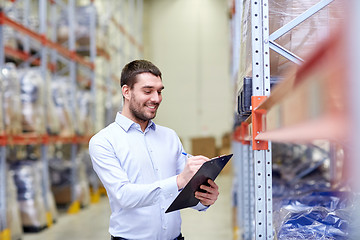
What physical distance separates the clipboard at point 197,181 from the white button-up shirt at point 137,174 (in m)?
0.07

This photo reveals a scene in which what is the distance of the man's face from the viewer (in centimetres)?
223

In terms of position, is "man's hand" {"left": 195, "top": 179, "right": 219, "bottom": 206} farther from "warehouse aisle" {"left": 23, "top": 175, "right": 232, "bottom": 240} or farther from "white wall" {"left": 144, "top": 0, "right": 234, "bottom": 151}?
"white wall" {"left": 144, "top": 0, "right": 234, "bottom": 151}

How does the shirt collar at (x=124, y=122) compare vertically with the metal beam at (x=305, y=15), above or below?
below

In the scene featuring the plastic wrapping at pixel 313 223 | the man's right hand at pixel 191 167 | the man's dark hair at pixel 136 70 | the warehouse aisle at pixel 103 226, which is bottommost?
the warehouse aisle at pixel 103 226

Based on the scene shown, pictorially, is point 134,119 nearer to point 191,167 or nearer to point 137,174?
point 137,174

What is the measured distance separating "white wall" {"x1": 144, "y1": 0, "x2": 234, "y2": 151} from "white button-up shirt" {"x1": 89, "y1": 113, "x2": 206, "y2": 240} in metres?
14.5

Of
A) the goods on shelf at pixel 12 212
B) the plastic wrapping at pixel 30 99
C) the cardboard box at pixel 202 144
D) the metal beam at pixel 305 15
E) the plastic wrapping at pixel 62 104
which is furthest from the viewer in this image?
the cardboard box at pixel 202 144

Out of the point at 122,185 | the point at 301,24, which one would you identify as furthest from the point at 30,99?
the point at 301,24

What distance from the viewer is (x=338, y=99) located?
0.64 metres

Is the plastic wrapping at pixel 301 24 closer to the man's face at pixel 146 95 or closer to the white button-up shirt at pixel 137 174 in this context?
the man's face at pixel 146 95

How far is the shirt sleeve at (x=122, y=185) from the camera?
2.05 m

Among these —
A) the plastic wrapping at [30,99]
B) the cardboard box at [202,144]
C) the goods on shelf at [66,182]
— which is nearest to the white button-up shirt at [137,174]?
the plastic wrapping at [30,99]

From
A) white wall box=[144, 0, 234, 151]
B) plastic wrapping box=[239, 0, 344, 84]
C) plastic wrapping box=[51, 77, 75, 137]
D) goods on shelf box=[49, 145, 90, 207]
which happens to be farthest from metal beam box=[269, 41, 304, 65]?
white wall box=[144, 0, 234, 151]

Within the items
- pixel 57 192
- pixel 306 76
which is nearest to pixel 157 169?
pixel 306 76
